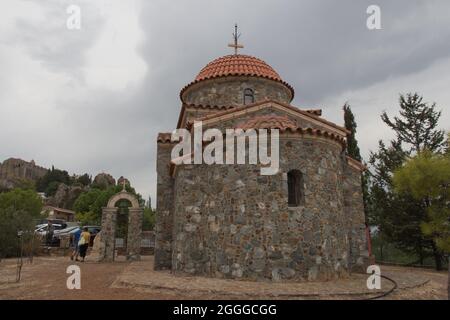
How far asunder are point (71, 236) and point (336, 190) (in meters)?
18.0

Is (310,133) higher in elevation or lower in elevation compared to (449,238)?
higher

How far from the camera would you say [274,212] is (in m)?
8.98

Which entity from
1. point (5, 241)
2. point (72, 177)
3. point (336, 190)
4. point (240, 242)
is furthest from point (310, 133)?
point (72, 177)

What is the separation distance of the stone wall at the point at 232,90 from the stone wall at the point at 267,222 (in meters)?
4.20

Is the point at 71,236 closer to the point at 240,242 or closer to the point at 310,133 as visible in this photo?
the point at 240,242

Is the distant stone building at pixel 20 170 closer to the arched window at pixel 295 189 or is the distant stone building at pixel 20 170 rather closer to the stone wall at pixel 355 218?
the stone wall at pixel 355 218

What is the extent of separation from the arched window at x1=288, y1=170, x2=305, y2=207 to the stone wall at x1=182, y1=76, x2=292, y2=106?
4.85 metres

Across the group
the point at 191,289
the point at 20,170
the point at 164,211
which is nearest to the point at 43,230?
the point at 164,211

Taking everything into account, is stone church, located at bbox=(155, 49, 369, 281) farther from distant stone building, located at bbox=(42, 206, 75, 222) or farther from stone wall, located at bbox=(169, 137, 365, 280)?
Result: distant stone building, located at bbox=(42, 206, 75, 222)

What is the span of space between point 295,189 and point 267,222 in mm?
1297

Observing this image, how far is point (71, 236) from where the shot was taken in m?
22.1

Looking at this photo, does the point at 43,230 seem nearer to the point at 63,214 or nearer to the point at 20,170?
the point at 63,214

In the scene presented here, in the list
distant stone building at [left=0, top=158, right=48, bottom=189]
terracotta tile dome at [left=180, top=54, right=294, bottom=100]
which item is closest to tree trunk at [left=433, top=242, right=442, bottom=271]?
terracotta tile dome at [left=180, top=54, right=294, bottom=100]
